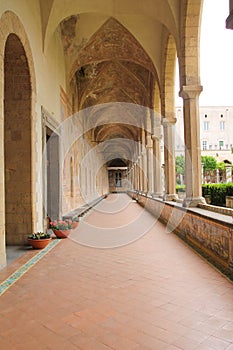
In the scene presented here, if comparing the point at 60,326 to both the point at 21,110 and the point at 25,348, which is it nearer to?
the point at 25,348

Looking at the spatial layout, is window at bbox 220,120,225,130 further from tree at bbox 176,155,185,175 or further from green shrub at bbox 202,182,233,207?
→ green shrub at bbox 202,182,233,207

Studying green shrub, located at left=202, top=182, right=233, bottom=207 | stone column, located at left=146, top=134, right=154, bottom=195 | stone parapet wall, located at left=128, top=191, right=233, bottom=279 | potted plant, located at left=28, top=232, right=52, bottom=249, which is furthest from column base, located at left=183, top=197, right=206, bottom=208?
stone column, located at left=146, top=134, right=154, bottom=195

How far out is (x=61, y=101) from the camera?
1102 centimetres

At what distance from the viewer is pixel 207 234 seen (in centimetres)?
573

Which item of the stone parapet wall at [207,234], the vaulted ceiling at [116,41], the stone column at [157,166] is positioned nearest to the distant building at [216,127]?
the vaulted ceiling at [116,41]

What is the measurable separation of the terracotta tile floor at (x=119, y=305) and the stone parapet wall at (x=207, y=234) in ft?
0.88

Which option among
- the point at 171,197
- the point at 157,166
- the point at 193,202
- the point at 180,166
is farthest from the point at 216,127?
the point at 193,202

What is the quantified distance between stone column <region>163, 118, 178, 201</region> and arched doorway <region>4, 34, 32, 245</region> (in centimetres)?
553

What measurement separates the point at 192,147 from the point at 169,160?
309cm

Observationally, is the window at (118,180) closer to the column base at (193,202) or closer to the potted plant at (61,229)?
the potted plant at (61,229)

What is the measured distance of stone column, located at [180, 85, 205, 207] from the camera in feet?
25.5

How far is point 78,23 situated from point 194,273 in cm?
1000

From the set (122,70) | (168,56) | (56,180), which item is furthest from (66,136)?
(122,70)

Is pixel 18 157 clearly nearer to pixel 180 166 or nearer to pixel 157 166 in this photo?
pixel 157 166
